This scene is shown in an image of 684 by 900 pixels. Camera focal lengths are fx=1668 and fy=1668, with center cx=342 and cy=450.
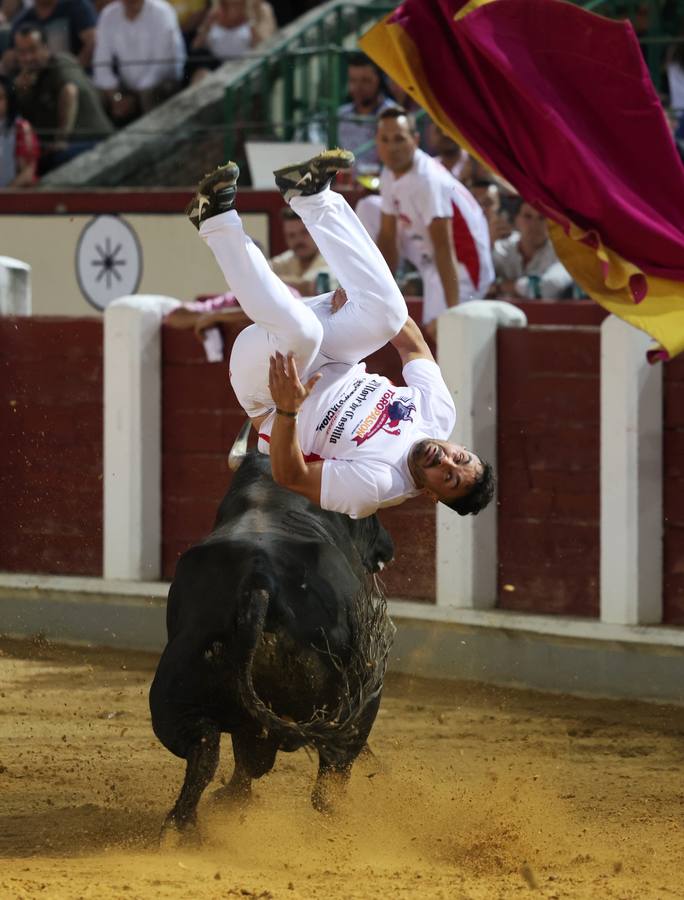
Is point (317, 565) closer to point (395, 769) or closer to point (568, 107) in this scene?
point (395, 769)

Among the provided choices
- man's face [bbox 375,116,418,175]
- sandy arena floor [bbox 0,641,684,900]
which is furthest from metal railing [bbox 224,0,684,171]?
sandy arena floor [bbox 0,641,684,900]

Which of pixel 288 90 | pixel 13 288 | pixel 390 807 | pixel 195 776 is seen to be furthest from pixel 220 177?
pixel 288 90

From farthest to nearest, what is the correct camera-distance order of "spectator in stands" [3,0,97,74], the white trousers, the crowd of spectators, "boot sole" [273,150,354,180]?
"spectator in stands" [3,0,97,74] < the crowd of spectators < "boot sole" [273,150,354,180] < the white trousers

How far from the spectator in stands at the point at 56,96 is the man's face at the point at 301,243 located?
3.51 meters

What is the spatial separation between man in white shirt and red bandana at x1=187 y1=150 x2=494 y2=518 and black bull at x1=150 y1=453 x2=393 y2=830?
0.19 m

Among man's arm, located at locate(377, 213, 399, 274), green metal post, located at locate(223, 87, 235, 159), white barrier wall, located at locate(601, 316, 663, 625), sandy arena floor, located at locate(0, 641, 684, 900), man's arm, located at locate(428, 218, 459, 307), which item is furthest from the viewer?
green metal post, located at locate(223, 87, 235, 159)

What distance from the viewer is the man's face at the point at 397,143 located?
6.83 m

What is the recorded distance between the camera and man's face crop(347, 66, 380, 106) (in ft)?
30.6

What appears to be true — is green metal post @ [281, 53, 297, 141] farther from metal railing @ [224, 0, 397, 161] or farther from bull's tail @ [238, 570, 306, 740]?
bull's tail @ [238, 570, 306, 740]

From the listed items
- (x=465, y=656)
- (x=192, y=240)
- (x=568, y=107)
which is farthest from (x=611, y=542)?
(x=192, y=240)

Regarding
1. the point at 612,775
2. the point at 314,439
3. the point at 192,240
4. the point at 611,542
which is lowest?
the point at 612,775

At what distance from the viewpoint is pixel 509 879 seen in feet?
12.5

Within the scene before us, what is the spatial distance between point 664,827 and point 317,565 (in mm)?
1171

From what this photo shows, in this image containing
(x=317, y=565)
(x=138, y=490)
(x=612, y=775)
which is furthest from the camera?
(x=138, y=490)
